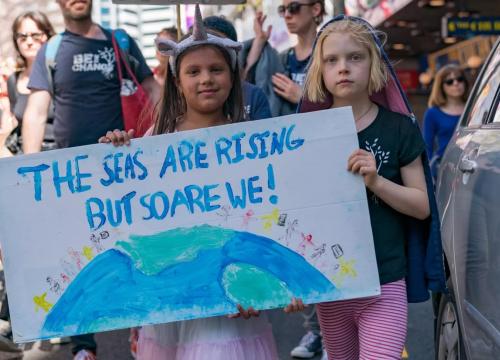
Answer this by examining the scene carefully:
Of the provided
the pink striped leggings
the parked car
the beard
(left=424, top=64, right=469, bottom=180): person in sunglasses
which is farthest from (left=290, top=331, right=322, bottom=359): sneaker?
(left=424, top=64, right=469, bottom=180): person in sunglasses

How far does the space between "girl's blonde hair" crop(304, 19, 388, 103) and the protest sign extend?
229 millimetres

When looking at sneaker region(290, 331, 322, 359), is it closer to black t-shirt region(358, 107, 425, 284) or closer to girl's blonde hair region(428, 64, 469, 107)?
black t-shirt region(358, 107, 425, 284)

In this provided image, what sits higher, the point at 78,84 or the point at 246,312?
the point at 78,84

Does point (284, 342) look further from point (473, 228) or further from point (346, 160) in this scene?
point (346, 160)

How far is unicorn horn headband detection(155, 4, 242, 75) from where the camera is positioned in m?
2.88

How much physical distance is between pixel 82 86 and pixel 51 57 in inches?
9.5

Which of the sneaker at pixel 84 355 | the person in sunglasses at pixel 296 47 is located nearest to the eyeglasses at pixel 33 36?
the person in sunglasses at pixel 296 47

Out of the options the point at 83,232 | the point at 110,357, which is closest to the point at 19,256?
the point at 83,232

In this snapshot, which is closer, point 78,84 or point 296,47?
point 78,84

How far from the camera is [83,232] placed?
272 cm

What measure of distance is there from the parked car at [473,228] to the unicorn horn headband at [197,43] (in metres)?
1.00

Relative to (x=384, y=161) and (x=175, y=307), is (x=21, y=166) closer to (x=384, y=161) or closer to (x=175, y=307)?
(x=175, y=307)

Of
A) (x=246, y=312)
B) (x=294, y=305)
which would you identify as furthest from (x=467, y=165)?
(x=246, y=312)

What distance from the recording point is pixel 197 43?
2.88 meters
